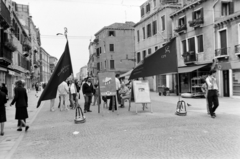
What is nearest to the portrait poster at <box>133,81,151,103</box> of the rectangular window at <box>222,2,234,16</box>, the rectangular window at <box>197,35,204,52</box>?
the rectangular window at <box>197,35,204,52</box>

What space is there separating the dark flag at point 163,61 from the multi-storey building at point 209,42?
41.1ft

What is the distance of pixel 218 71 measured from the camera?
21.8 metres

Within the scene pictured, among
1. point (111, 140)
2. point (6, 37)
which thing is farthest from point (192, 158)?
point (6, 37)

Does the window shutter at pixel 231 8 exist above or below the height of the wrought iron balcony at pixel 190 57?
above

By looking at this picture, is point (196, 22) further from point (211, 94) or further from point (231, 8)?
point (211, 94)

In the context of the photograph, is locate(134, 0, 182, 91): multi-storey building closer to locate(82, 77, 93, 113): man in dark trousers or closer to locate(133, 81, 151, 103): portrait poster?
locate(133, 81, 151, 103): portrait poster

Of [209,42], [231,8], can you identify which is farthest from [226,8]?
[209,42]

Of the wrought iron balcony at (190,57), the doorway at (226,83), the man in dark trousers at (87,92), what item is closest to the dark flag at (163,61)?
the man in dark trousers at (87,92)

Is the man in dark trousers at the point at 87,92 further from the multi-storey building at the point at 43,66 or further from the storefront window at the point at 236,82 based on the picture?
the multi-storey building at the point at 43,66

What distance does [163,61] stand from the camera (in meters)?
9.76

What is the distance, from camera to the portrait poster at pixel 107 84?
1141cm

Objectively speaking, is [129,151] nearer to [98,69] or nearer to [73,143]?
[73,143]

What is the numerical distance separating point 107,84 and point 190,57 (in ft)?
52.7

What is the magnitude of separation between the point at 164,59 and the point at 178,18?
19.5 m
